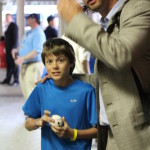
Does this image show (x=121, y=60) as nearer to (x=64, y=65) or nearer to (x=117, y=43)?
(x=117, y=43)

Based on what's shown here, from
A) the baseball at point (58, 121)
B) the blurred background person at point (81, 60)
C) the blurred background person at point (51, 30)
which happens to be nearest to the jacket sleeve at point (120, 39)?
the baseball at point (58, 121)

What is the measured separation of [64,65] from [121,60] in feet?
2.06

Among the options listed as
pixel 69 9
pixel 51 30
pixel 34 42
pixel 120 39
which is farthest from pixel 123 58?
pixel 51 30

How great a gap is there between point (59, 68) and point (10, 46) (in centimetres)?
556

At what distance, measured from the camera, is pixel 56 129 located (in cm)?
128

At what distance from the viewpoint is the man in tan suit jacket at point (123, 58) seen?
0.84 metres

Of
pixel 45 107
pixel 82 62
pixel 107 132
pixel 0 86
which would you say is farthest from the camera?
pixel 0 86

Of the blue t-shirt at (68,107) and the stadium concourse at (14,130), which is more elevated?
the blue t-shirt at (68,107)

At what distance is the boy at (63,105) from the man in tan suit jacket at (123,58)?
11.0 inches

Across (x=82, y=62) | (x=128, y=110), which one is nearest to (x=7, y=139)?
(x=82, y=62)

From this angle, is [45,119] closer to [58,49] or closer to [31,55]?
[58,49]

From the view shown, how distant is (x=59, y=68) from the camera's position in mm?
1424

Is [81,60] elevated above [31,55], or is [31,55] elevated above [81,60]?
[81,60]

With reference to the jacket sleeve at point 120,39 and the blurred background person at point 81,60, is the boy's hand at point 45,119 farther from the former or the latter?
the blurred background person at point 81,60
